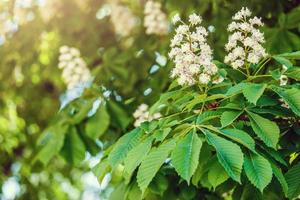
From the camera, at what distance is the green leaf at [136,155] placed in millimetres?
1514

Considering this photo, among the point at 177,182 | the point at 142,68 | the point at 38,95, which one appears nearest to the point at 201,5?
the point at 142,68

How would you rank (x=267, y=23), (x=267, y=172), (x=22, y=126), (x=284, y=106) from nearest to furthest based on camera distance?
(x=267, y=172) < (x=284, y=106) < (x=267, y=23) < (x=22, y=126)

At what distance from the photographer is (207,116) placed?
5.19ft

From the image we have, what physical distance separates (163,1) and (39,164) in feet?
5.18

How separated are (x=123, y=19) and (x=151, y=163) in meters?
2.36

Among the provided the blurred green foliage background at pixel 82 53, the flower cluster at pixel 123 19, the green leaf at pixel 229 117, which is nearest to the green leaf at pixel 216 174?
the green leaf at pixel 229 117

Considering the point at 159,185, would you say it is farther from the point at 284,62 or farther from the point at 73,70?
the point at 73,70

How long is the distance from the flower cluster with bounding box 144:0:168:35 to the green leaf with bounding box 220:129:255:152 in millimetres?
1848

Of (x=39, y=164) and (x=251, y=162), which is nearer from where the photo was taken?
(x=251, y=162)

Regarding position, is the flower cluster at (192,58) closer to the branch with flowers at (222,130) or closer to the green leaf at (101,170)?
the branch with flowers at (222,130)

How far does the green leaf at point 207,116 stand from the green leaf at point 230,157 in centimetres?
10

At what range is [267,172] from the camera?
4.76 ft

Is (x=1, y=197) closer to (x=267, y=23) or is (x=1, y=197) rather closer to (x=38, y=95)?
(x=38, y=95)

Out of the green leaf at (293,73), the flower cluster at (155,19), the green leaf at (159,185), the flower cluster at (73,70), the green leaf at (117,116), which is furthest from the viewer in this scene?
the flower cluster at (155,19)
